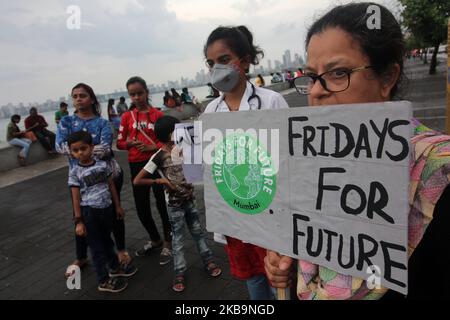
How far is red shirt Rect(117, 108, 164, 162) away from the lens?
3.53 metres

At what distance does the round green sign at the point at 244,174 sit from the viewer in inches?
50.0

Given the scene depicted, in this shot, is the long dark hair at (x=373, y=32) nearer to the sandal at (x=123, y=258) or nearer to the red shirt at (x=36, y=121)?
the sandal at (x=123, y=258)

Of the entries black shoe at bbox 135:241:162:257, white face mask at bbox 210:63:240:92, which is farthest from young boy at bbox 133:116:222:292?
white face mask at bbox 210:63:240:92

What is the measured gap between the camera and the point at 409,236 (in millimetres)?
991

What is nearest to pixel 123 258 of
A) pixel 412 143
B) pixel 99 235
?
pixel 99 235

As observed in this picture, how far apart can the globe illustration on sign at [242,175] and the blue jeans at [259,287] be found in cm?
89

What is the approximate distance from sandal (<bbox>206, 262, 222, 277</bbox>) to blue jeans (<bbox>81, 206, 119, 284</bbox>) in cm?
98

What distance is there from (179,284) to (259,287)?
1156 mm

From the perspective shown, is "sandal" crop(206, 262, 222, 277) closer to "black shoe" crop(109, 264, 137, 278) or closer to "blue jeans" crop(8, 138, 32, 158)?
"black shoe" crop(109, 264, 137, 278)

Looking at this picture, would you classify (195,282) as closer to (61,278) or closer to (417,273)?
(61,278)

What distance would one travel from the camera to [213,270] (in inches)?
123

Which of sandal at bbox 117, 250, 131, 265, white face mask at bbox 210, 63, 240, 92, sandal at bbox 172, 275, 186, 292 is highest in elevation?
white face mask at bbox 210, 63, 240, 92
